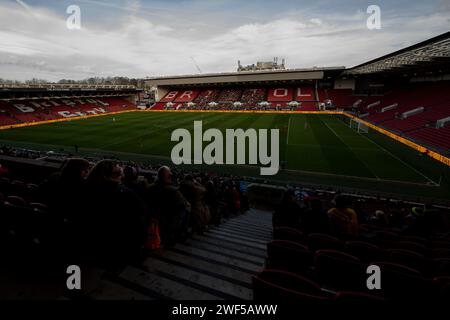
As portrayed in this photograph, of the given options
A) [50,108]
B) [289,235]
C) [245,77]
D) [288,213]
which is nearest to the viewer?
[289,235]

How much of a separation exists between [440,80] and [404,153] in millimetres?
25740

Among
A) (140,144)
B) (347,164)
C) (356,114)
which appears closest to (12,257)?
(347,164)

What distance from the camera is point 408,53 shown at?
24.6m

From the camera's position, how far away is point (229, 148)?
24.6 metres

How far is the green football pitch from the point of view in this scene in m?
16.3

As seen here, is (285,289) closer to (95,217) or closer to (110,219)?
(110,219)

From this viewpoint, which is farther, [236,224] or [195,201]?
[236,224]

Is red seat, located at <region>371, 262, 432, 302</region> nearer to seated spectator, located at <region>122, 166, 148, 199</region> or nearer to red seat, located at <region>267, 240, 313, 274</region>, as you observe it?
red seat, located at <region>267, 240, 313, 274</region>

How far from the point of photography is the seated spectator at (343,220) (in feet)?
15.4

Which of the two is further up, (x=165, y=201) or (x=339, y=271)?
(x=165, y=201)

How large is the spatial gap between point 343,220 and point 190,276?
319 cm

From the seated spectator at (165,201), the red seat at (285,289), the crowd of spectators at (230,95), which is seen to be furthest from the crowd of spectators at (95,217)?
the crowd of spectators at (230,95)

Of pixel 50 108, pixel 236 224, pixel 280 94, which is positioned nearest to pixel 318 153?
pixel 236 224

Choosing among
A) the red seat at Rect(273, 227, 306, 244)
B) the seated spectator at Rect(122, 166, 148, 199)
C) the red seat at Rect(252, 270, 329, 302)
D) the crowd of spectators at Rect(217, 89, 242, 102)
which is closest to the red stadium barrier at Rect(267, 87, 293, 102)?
the crowd of spectators at Rect(217, 89, 242, 102)
